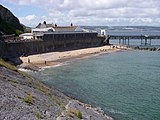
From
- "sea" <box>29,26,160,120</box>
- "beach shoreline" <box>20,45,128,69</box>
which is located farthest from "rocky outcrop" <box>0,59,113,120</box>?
"beach shoreline" <box>20,45,128,69</box>

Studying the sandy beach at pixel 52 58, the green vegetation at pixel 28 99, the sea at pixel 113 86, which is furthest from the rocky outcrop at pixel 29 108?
the sandy beach at pixel 52 58

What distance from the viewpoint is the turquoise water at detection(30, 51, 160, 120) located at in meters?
34.0

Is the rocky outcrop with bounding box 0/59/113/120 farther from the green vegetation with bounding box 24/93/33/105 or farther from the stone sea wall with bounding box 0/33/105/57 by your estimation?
the stone sea wall with bounding box 0/33/105/57

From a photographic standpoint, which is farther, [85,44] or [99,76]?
[85,44]

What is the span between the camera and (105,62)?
3098 inches

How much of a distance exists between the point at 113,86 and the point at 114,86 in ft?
0.51

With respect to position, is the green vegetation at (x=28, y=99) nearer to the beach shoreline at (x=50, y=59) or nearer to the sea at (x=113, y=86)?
the sea at (x=113, y=86)

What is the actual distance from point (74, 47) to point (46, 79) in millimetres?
53849

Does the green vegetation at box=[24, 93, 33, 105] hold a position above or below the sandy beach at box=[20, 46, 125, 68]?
above

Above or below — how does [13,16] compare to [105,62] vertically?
above

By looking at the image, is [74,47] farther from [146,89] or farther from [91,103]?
[91,103]

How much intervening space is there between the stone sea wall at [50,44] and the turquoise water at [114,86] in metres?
15.4

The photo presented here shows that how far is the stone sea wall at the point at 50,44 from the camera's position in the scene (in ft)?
249

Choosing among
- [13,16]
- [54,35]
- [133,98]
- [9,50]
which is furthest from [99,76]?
[13,16]
